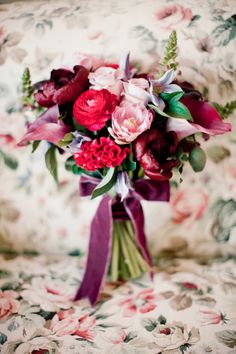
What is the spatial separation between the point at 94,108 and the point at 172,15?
409 mm

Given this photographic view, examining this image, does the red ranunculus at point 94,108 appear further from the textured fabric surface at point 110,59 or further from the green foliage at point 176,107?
the textured fabric surface at point 110,59

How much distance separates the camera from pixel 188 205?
3.73ft

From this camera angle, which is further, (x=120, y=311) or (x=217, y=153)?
(x=217, y=153)

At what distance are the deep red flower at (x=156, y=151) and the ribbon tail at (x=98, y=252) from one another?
222 millimetres

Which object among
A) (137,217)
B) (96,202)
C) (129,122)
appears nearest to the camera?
(129,122)

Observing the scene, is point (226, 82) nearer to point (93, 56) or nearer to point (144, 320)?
point (93, 56)

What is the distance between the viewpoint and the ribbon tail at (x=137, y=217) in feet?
3.44

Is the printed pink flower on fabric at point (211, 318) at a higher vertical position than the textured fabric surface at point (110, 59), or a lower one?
lower

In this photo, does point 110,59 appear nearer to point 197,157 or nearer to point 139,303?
point 197,157

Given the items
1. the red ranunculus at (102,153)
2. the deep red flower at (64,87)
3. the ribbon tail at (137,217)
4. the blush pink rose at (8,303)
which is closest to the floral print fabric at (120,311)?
the blush pink rose at (8,303)

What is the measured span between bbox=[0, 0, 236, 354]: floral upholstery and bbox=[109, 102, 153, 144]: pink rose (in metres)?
0.20

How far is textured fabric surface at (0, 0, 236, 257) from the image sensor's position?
3.48 ft

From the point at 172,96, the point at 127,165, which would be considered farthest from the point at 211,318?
the point at 172,96

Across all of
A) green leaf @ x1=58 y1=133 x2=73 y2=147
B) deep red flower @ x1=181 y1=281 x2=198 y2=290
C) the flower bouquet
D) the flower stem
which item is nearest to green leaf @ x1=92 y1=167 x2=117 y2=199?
the flower bouquet
